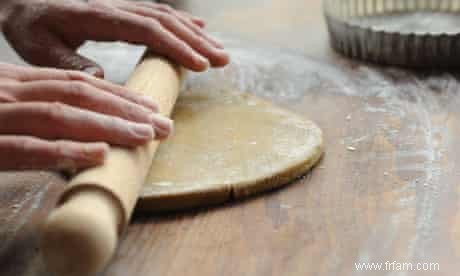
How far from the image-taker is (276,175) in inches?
47.3

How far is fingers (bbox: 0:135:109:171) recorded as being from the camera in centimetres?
100

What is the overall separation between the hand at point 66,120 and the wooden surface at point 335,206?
16cm

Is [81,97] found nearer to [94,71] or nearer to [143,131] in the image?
[143,131]

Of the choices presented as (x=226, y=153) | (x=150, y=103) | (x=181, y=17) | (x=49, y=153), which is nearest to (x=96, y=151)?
(x=49, y=153)

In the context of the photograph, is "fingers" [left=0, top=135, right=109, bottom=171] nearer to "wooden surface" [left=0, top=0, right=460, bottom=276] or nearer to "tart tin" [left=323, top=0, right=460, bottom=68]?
"wooden surface" [left=0, top=0, right=460, bottom=276]

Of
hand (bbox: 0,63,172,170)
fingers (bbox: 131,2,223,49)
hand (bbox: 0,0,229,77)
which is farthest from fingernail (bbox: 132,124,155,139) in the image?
fingers (bbox: 131,2,223,49)

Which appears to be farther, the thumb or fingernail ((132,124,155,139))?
the thumb

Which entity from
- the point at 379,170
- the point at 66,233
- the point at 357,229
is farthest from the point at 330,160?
the point at 66,233

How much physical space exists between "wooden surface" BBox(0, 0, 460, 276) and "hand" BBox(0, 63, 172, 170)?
156 mm

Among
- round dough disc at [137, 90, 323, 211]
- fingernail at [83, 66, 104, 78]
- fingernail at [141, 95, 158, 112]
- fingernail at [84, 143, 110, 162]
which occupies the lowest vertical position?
round dough disc at [137, 90, 323, 211]

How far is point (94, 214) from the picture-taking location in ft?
2.89

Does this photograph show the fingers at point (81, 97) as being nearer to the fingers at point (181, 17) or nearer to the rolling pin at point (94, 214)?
the rolling pin at point (94, 214)

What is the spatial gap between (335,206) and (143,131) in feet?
1.12

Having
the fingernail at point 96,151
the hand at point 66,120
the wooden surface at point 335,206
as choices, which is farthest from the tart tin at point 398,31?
the fingernail at point 96,151
